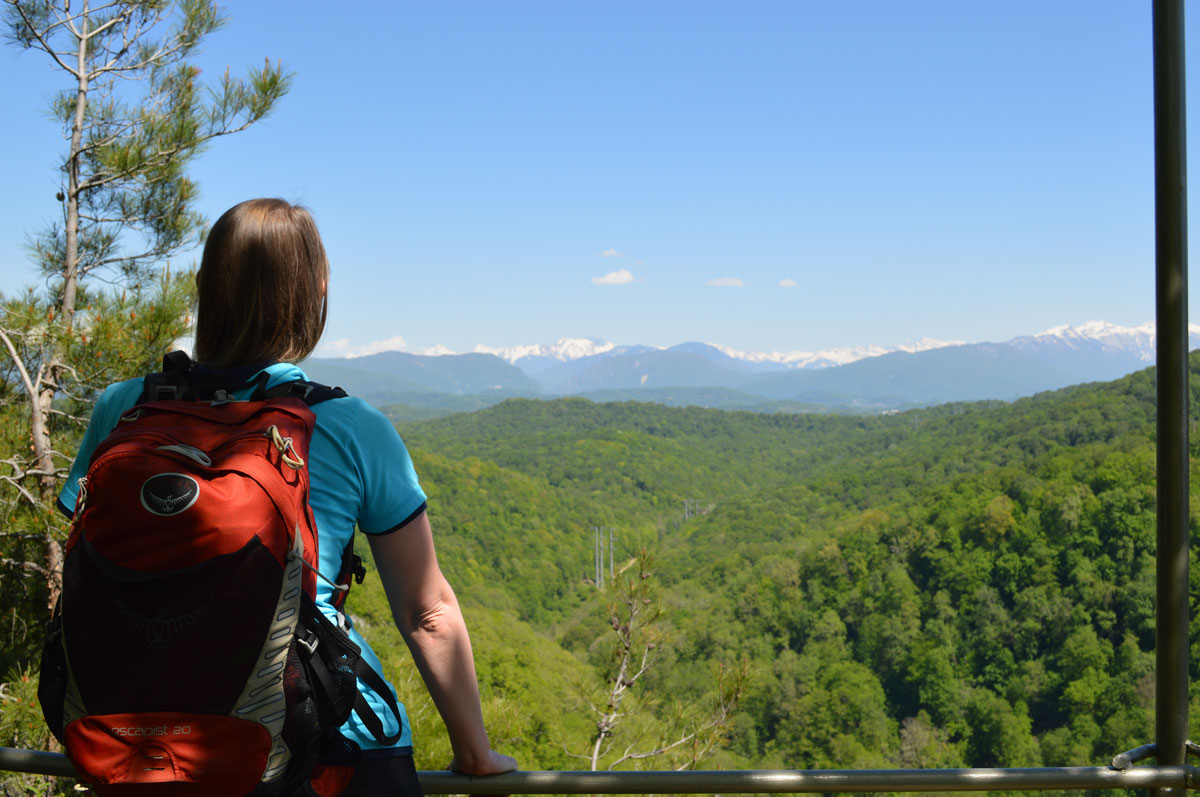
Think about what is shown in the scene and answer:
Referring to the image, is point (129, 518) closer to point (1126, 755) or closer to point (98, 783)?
point (98, 783)

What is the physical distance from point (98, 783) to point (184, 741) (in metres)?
0.09

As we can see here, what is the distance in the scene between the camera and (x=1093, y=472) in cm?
3134

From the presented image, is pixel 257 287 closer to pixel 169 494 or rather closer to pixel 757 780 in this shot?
pixel 169 494

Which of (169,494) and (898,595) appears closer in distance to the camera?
(169,494)

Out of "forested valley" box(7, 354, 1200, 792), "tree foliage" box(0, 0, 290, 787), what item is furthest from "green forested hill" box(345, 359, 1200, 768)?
"tree foliage" box(0, 0, 290, 787)

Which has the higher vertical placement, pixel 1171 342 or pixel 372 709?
pixel 1171 342

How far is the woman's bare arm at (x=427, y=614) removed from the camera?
80 centimetres

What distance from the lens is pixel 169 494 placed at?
646 mm

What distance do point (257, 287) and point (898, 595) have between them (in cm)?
3370

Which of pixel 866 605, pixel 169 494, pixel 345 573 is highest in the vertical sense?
pixel 169 494

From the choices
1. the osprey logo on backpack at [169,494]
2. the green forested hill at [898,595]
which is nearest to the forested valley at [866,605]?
the green forested hill at [898,595]

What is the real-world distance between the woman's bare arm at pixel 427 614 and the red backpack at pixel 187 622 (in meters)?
0.11

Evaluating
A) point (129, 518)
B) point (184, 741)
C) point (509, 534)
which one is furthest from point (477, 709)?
point (509, 534)

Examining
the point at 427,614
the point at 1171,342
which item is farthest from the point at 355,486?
the point at 1171,342
